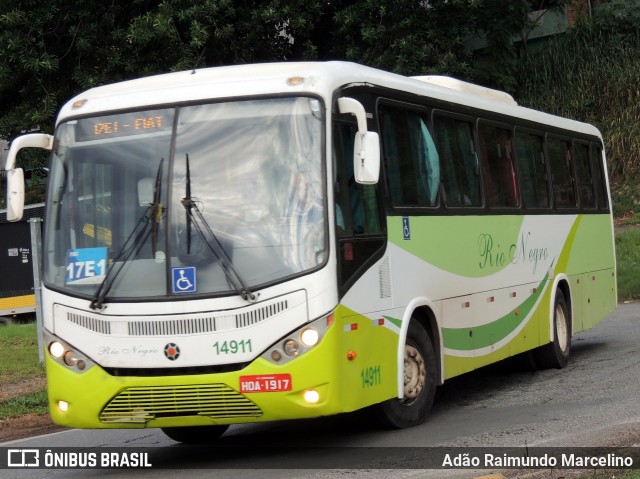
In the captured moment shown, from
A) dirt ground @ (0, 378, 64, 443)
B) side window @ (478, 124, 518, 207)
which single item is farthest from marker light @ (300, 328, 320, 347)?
dirt ground @ (0, 378, 64, 443)

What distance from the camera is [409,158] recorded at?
11.0 m

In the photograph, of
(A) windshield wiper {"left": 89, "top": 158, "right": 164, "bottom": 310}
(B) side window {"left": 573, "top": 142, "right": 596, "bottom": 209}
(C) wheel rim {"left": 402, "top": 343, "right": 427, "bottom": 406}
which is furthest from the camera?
(B) side window {"left": 573, "top": 142, "right": 596, "bottom": 209}

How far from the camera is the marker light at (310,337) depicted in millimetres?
8836

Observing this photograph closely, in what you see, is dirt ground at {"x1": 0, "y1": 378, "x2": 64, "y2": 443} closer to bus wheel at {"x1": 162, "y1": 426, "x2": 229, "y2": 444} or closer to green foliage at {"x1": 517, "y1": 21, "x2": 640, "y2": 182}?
bus wheel at {"x1": 162, "y1": 426, "x2": 229, "y2": 444}

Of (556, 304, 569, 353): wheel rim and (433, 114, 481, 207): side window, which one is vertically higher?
(433, 114, 481, 207): side window

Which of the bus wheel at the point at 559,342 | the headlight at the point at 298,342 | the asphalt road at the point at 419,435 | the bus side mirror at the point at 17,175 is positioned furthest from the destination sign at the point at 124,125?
the bus wheel at the point at 559,342

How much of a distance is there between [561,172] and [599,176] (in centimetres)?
207

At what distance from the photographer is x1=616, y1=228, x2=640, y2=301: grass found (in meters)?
24.1

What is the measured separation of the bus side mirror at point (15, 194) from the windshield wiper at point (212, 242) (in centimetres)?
147

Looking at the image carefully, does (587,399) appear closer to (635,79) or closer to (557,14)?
(635,79)

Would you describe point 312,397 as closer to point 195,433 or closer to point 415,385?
point 415,385

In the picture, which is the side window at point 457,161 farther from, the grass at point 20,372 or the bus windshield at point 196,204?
the grass at point 20,372

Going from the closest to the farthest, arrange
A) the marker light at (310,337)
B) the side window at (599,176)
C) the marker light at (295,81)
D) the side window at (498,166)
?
the marker light at (310,337) < the marker light at (295,81) < the side window at (498,166) < the side window at (599,176)

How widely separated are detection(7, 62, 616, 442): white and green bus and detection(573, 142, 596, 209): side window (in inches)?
242
